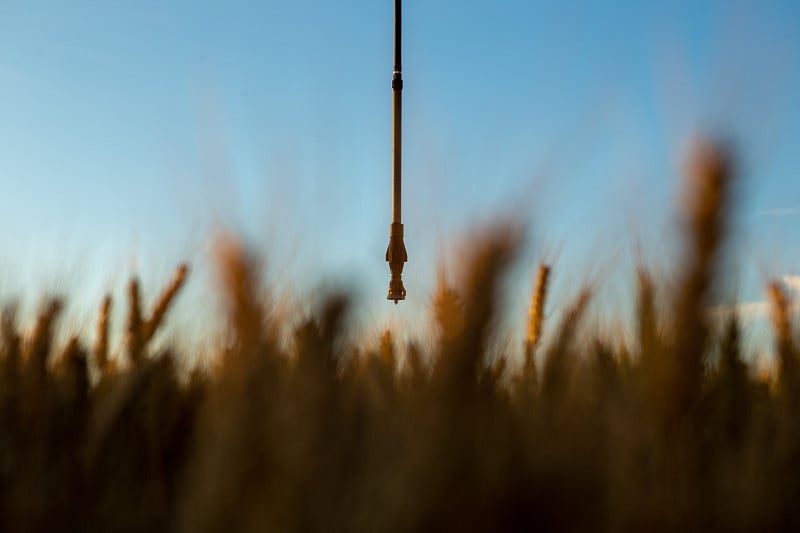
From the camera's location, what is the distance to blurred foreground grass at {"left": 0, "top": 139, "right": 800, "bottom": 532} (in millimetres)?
1016

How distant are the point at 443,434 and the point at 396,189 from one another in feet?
35.4

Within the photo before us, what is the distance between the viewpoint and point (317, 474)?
3.31ft

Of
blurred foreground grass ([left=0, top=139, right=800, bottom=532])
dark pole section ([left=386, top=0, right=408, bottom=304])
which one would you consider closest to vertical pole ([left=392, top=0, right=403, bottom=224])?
dark pole section ([left=386, top=0, right=408, bottom=304])

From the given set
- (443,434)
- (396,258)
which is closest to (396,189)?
(396,258)

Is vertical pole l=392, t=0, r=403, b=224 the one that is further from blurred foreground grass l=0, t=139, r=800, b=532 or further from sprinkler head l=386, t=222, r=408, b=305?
blurred foreground grass l=0, t=139, r=800, b=532

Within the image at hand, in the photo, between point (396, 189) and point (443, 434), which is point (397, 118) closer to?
point (396, 189)

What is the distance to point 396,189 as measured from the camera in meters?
11.7

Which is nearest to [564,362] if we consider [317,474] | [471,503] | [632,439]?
[632,439]

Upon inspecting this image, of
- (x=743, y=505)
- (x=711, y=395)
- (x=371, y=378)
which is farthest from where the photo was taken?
(x=371, y=378)

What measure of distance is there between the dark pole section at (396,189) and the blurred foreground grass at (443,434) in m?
9.22

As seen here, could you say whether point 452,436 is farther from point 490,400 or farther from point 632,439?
point 632,439

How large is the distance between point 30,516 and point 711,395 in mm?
1102

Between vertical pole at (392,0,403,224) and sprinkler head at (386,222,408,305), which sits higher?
vertical pole at (392,0,403,224)

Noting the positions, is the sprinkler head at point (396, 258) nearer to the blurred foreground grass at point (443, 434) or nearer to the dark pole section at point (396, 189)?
the dark pole section at point (396, 189)
